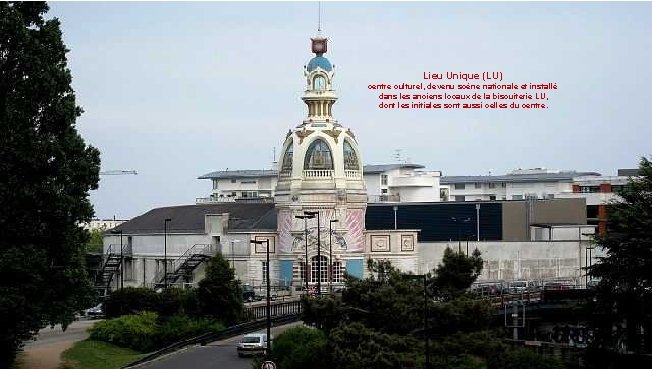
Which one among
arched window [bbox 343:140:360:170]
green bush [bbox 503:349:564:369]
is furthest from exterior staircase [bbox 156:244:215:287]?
green bush [bbox 503:349:564:369]

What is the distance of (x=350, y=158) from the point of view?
113 meters

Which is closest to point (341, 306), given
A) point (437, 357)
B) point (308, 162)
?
point (437, 357)

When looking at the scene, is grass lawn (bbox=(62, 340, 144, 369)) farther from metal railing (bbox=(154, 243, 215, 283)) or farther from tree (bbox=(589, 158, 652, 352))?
metal railing (bbox=(154, 243, 215, 283))

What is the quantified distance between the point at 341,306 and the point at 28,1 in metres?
18.6

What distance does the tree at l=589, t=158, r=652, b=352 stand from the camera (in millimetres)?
59438

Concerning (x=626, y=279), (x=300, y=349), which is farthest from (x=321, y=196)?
(x=626, y=279)

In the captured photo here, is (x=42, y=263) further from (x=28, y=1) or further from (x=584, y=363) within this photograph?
(x=584, y=363)

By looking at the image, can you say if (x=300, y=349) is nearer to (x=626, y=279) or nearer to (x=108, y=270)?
(x=626, y=279)

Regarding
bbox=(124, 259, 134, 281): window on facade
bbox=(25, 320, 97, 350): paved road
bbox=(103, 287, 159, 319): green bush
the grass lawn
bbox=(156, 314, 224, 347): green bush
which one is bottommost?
the grass lawn

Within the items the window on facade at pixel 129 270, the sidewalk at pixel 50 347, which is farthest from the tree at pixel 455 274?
the window on facade at pixel 129 270

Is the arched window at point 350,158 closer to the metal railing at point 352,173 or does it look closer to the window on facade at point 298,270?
the metal railing at point 352,173

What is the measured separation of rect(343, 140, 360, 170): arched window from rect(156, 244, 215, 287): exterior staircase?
12.2 metres

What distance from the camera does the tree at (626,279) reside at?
59438 mm

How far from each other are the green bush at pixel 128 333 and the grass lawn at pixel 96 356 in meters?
0.58
